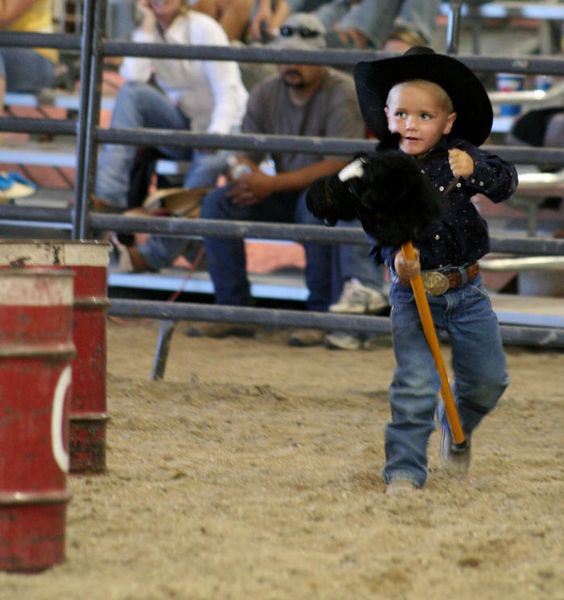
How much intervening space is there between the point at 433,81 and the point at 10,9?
4172 mm

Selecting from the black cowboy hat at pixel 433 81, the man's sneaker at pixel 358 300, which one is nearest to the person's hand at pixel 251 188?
the man's sneaker at pixel 358 300

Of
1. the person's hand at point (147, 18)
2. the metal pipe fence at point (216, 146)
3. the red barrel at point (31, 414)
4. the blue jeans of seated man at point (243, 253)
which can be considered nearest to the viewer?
the red barrel at point (31, 414)

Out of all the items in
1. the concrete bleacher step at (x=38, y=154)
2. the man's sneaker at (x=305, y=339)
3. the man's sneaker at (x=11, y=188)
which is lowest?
the man's sneaker at (x=305, y=339)

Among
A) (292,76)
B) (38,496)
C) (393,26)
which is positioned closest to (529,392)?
(292,76)

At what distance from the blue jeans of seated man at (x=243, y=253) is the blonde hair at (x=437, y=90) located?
284cm

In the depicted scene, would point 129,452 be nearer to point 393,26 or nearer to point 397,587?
point 397,587

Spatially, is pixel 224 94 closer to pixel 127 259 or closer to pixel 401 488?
pixel 127 259

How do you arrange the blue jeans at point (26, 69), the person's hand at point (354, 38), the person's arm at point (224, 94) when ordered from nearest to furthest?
the person's arm at point (224, 94), the person's hand at point (354, 38), the blue jeans at point (26, 69)

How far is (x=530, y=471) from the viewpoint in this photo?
12.4 ft

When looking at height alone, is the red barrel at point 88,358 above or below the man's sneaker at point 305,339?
above

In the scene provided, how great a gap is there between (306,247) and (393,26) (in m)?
1.50

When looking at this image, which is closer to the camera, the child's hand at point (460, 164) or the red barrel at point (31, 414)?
the red barrel at point (31, 414)

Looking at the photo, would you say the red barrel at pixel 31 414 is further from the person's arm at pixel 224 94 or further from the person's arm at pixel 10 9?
the person's arm at pixel 10 9

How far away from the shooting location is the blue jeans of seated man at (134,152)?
701 centimetres
